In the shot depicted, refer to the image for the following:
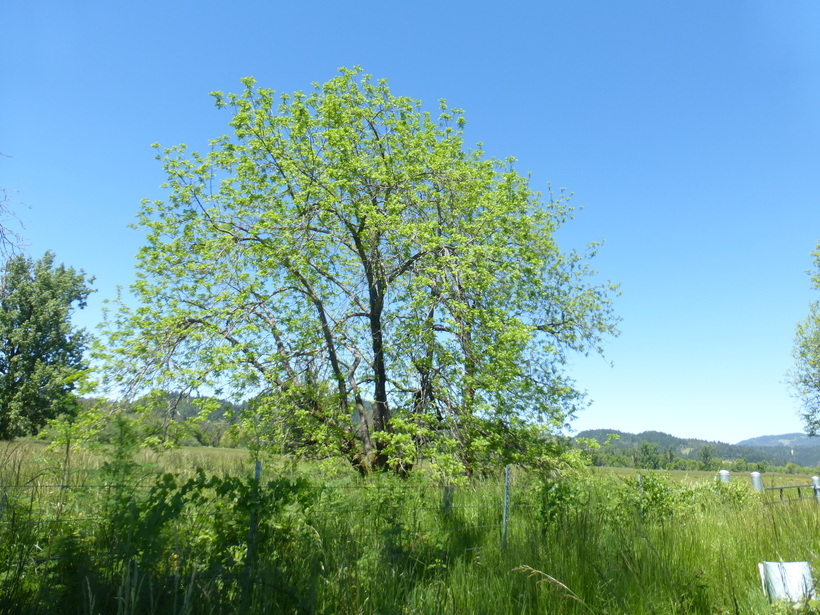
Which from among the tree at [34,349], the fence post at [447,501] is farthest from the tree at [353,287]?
the tree at [34,349]

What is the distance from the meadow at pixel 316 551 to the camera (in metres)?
2.98

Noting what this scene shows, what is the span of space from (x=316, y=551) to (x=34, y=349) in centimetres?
3689

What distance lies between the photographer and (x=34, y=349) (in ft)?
108

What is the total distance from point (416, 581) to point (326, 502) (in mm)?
1126

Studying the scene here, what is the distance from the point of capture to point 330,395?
37.7 ft

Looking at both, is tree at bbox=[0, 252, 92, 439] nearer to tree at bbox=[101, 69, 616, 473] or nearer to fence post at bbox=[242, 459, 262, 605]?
tree at bbox=[101, 69, 616, 473]

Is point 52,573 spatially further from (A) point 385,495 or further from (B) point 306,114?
(B) point 306,114

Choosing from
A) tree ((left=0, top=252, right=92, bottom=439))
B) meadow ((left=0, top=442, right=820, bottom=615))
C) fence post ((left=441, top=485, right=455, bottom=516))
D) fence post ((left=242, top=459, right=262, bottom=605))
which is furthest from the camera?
tree ((left=0, top=252, right=92, bottom=439))

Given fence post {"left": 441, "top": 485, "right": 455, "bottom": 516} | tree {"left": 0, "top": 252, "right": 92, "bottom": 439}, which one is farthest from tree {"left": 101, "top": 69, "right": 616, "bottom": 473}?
tree {"left": 0, "top": 252, "right": 92, "bottom": 439}

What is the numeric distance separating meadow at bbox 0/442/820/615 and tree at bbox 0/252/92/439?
29897 mm

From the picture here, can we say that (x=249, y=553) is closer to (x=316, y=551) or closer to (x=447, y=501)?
(x=316, y=551)

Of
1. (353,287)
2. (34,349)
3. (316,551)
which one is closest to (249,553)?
(316,551)

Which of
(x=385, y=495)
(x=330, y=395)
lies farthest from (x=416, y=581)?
(x=330, y=395)

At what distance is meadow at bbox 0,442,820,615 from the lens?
2.98 metres
